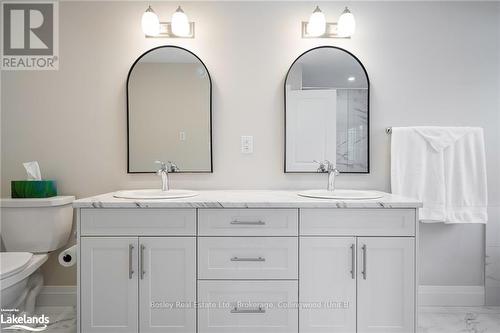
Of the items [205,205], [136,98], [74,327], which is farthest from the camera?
[136,98]

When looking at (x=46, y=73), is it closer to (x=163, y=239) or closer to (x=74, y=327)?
(x=163, y=239)

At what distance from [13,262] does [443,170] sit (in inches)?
101

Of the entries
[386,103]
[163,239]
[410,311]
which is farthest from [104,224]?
[386,103]

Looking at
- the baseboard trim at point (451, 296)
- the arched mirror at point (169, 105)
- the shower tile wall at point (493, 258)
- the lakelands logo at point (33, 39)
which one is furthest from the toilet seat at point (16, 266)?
the shower tile wall at point (493, 258)

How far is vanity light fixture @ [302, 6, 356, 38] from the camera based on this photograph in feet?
6.30

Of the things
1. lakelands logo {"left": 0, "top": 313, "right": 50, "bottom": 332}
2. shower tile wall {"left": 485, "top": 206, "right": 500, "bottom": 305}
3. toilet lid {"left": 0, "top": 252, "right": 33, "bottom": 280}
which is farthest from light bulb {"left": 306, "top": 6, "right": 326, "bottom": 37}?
lakelands logo {"left": 0, "top": 313, "right": 50, "bottom": 332}

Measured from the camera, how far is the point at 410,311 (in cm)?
151

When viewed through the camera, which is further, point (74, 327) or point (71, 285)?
point (71, 285)

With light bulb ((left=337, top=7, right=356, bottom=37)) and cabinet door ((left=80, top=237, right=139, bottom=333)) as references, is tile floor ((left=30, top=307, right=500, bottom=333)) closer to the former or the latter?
cabinet door ((left=80, top=237, right=139, bottom=333))

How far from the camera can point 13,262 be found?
162 centimetres

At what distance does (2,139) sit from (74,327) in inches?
51.3

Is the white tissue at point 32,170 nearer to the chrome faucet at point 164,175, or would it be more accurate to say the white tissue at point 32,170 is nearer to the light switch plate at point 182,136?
the chrome faucet at point 164,175

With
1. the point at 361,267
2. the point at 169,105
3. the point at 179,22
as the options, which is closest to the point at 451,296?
the point at 361,267

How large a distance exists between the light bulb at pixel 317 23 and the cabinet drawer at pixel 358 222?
46.6 inches
